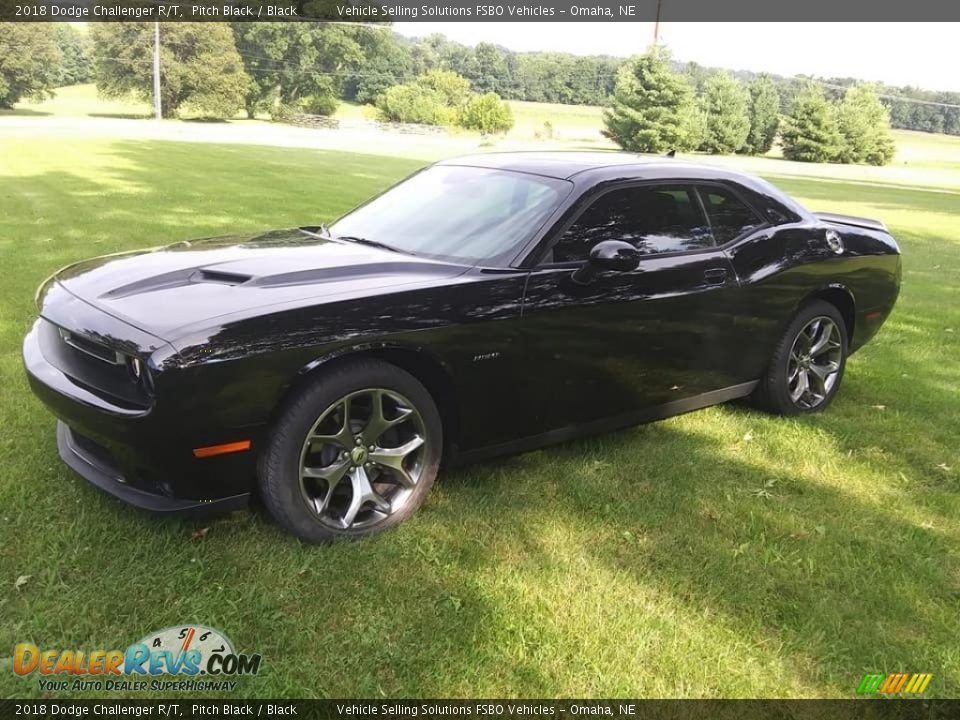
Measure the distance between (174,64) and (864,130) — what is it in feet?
185

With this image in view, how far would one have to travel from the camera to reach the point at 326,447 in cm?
311

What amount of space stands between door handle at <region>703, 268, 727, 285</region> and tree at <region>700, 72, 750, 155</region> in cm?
6068

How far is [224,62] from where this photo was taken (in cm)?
6719

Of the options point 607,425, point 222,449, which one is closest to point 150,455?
point 222,449

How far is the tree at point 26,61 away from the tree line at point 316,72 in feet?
0.27

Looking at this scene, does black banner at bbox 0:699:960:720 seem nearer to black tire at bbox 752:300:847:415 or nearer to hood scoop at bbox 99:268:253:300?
hood scoop at bbox 99:268:253:300

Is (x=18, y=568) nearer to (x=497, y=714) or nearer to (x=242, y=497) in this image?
(x=242, y=497)

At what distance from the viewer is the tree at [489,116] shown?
6494 centimetres

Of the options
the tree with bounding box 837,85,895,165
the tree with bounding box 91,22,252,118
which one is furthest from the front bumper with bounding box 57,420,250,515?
the tree with bounding box 91,22,252,118

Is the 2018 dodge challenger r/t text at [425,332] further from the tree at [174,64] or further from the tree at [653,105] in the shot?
the tree at [174,64]

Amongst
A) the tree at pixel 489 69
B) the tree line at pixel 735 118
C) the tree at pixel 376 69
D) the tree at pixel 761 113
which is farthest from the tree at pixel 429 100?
the tree at pixel 761 113

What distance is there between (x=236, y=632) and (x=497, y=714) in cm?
94

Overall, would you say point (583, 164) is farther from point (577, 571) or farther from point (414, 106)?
point (414, 106)

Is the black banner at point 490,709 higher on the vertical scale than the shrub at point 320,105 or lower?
lower
